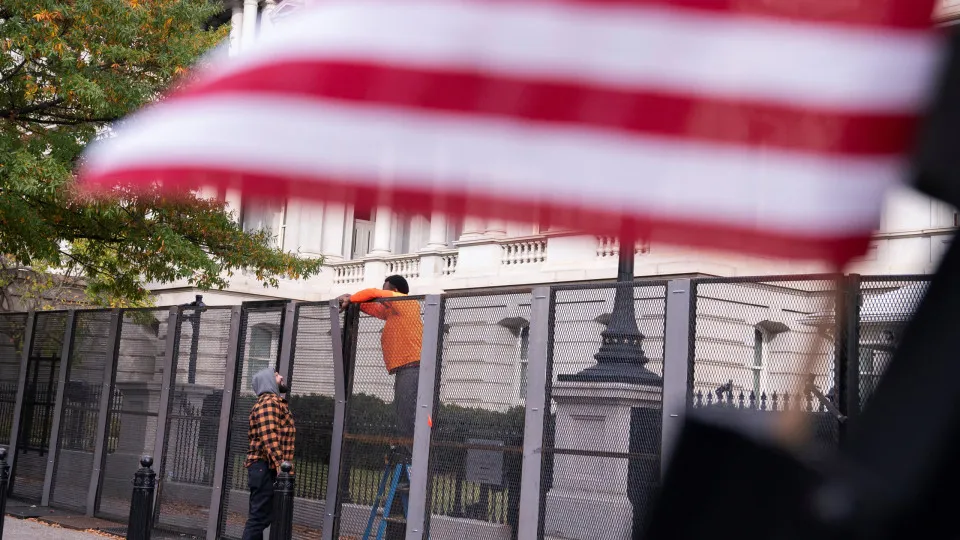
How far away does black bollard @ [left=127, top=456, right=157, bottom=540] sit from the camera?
10492 millimetres

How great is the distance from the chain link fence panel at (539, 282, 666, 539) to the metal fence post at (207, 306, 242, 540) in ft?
16.0

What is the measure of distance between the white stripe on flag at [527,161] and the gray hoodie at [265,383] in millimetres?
9270

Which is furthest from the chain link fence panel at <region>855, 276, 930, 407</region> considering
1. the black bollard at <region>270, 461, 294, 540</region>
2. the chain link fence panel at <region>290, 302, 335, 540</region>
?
the chain link fence panel at <region>290, 302, 335, 540</region>

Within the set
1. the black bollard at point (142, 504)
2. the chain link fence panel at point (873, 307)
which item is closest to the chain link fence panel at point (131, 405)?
the black bollard at point (142, 504)

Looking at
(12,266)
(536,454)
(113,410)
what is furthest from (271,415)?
(12,266)

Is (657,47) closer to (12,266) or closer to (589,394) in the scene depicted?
(589,394)

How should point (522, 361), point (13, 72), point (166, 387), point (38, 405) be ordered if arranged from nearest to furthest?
Answer: point (522, 361) < point (166, 387) < point (13, 72) < point (38, 405)

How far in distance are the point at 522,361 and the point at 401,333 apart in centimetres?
167

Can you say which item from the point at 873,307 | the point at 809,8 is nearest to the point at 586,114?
the point at 809,8

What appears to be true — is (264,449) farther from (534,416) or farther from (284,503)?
(534,416)

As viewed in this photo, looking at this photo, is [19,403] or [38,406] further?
[19,403]

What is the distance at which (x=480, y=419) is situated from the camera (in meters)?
9.69


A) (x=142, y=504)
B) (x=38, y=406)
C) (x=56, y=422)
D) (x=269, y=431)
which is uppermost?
(x=38, y=406)

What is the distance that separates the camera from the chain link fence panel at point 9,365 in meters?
17.6
